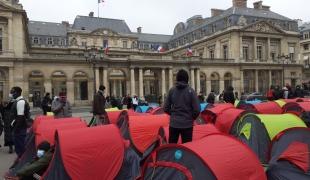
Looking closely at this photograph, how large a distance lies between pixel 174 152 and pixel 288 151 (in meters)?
2.37

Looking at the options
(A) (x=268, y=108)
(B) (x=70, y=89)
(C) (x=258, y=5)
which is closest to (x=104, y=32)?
(C) (x=258, y=5)

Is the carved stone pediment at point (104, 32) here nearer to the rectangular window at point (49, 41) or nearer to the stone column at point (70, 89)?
the rectangular window at point (49, 41)

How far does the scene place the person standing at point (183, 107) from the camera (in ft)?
24.7

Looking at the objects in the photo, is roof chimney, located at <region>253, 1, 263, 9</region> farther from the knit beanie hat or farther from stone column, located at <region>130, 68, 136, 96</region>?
the knit beanie hat

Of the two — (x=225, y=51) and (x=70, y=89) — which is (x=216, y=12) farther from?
(x=70, y=89)

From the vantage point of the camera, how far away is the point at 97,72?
4741 centimetres

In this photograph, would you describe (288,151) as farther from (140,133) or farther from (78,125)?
(78,125)

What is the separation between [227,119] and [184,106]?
469 centimetres

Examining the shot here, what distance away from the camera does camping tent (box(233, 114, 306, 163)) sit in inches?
388

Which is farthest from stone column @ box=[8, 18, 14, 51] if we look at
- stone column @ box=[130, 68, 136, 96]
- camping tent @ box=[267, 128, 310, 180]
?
camping tent @ box=[267, 128, 310, 180]

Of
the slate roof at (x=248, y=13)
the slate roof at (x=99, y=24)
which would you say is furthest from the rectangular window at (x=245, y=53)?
the slate roof at (x=99, y=24)

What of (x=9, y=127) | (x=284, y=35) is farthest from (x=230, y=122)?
(x=284, y=35)

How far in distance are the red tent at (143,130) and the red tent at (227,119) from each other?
1.96 meters

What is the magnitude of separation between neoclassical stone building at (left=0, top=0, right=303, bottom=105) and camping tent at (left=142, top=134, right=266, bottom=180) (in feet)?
117
